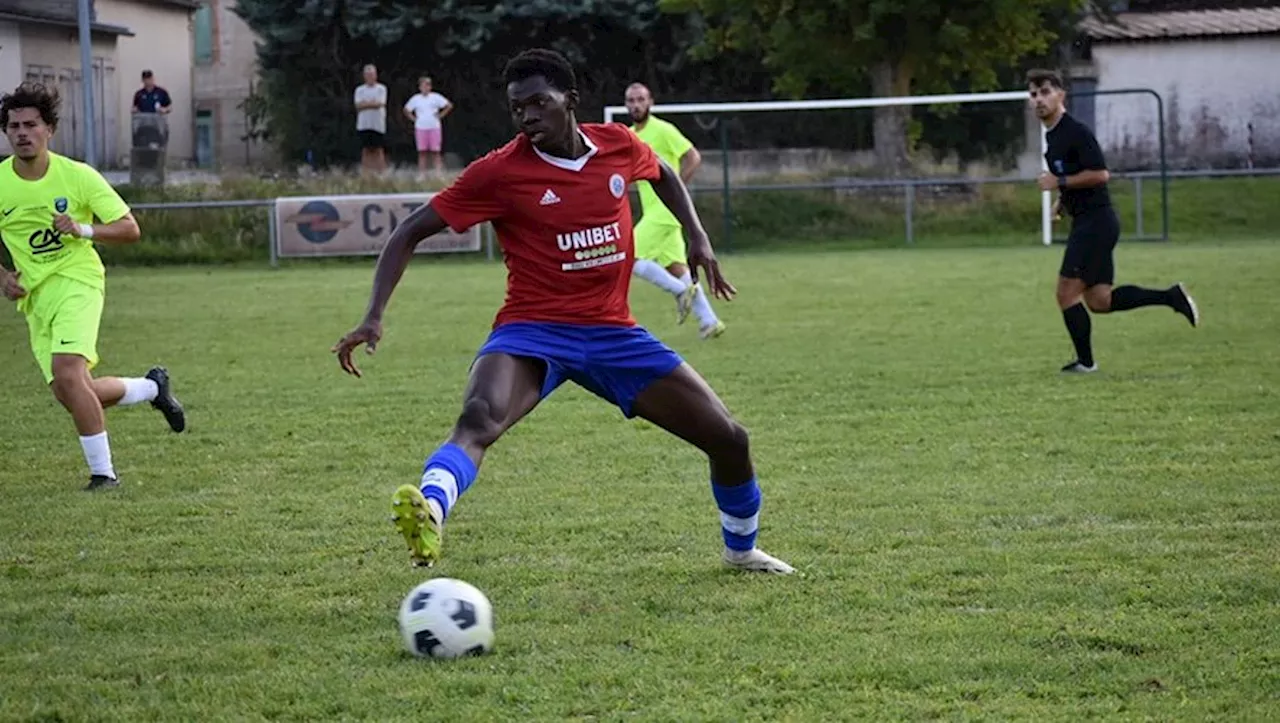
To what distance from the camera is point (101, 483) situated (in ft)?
29.1

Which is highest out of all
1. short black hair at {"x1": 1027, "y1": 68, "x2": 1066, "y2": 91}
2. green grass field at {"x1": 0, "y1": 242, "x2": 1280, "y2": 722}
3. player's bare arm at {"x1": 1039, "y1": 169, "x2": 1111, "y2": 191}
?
short black hair at {"x1": 1027, "y1": 68, "x2": 1066, "y2": 91}

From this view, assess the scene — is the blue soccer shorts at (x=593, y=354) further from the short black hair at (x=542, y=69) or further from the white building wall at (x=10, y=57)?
the white building wall at (x=10, y=57)

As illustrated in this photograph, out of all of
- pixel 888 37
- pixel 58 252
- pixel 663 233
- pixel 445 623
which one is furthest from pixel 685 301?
pixel 888 37

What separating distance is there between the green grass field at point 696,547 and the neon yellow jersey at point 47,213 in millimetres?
1020

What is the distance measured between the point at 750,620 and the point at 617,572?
87 cm

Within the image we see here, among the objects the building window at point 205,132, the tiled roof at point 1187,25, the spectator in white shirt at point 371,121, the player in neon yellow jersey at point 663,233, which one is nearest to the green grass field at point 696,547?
the player in neon yellow jersey at point 663,233

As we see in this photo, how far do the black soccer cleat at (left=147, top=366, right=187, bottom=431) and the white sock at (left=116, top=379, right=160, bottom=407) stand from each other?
6cm

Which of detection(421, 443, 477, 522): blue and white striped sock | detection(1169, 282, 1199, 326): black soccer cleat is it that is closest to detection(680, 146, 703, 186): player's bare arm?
detection(1169, 282, 1199, 326): black soccer cleat

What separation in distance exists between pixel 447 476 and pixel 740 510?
1281 mm

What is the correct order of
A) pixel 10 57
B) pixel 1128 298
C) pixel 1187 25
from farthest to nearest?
pixel 1187 25 → pixel 10 57 → pixel 1128 298

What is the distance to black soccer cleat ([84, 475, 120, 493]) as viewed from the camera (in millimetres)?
8820

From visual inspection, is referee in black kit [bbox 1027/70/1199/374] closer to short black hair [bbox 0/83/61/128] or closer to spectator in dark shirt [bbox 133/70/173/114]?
short black hair [bbox 0/83/61/128]

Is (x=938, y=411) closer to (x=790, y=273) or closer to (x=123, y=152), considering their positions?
(x=790, y=273)

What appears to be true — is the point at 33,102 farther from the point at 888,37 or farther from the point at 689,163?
the point at 888,37
